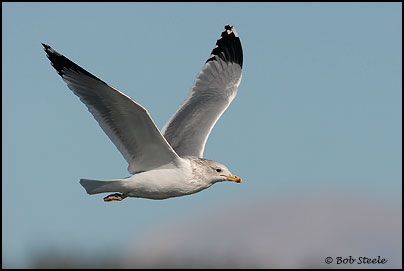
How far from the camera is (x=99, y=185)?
31.1 feet

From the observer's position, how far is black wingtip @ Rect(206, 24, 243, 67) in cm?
1320

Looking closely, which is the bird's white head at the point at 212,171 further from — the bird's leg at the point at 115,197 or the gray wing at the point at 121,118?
the bird's leg at the point at 115,197

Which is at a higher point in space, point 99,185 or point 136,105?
point 136,105

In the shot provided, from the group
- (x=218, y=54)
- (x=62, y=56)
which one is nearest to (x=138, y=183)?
(x=62, y=56)

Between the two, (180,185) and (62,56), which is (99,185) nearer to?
(180,185)

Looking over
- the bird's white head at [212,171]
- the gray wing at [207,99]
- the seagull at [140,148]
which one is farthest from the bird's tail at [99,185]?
the gray wing at [207,99]

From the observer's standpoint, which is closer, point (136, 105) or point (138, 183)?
point (136, 105)

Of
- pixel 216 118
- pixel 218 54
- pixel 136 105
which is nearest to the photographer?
pixel 136 105

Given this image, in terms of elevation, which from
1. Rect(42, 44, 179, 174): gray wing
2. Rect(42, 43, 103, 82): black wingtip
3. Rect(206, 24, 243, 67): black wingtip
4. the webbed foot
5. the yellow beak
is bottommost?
the webbed foot

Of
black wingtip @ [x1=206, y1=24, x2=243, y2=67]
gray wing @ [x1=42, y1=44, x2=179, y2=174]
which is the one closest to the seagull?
gray wing @ [x1=42, y1=44, x2=179, y2=174]

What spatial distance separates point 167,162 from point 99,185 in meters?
0.90

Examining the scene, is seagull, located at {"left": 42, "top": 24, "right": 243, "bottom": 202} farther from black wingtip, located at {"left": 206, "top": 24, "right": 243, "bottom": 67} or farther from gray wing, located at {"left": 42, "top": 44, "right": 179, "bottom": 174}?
black wingtip, located at {"left": 206, "top": 24, "right": 243, "bottom": 67}

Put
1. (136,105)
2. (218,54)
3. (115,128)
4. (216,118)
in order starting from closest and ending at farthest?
1. (136,105)
2. (115,128)
3. (216,118)
4. (218,54)

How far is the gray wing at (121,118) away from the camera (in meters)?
8.89
